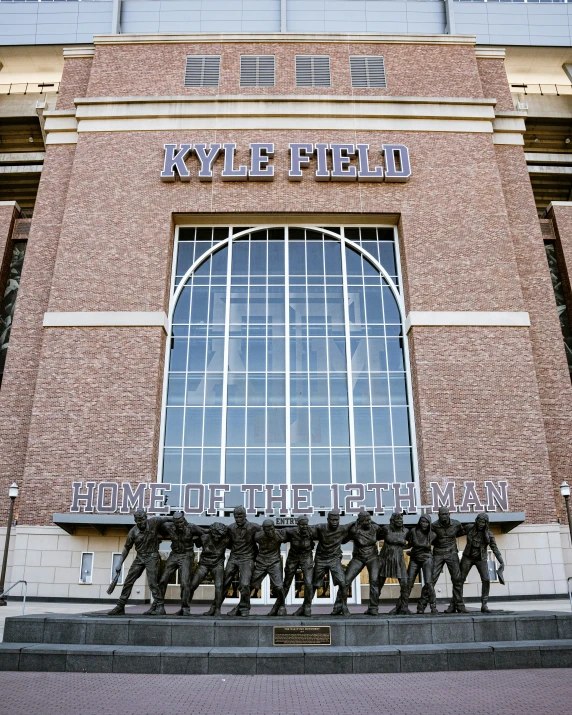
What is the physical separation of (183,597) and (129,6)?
29040 millimetres

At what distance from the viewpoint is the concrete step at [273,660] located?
32.4 ft

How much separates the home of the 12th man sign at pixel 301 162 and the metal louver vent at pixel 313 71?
3.39m

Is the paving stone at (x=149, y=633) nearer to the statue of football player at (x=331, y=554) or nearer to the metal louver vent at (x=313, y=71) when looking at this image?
the statue of football player at (x=331, y=554)

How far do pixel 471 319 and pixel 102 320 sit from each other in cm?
1302

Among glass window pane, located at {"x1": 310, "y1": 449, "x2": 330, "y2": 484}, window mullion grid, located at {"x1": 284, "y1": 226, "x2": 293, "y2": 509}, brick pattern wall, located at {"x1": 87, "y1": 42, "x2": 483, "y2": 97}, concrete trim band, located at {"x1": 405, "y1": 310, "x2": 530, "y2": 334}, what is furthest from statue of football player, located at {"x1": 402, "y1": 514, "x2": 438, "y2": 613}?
brick pattern wall, located at {"x1": 87, "y1": 42, "x2": 483, "y2": 97}

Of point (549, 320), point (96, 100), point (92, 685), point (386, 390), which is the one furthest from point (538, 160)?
point (92, 685)

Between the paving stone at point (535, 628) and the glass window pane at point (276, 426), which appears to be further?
the glass window pane at point (276, 426)

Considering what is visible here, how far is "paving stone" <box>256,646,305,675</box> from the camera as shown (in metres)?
9.91

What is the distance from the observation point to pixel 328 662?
9953 mm

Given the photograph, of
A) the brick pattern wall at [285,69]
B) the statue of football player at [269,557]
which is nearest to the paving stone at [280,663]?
the statue of football player at [269,557]

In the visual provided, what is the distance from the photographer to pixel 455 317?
22.2 m

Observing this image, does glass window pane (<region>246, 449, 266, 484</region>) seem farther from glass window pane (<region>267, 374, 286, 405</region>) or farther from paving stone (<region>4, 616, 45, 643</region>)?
paving stone (<region>4, 616, 45, 643</region>)

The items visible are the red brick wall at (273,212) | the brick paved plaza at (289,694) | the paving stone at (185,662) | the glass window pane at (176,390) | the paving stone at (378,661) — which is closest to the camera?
the brick paved plaza at (289,694)

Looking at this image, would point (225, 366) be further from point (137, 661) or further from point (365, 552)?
point (137, 661)
